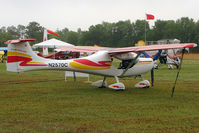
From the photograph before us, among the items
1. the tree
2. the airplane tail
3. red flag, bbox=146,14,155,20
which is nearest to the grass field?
the airplane tail

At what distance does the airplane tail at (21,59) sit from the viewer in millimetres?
10555

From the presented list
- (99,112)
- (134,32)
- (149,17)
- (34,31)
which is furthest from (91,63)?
(34,31)

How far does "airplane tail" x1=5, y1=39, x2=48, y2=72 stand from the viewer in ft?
→ 34.6

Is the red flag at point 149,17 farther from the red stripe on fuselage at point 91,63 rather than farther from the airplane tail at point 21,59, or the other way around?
the airplane tail at point 21,59

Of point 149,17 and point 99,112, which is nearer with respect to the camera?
point 99,112

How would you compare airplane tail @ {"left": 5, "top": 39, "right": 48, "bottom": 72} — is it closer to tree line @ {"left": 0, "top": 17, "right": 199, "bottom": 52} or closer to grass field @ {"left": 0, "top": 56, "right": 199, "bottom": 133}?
grass field @ {"left": 0, "top": 56, "right": 199, "bottom": 133}

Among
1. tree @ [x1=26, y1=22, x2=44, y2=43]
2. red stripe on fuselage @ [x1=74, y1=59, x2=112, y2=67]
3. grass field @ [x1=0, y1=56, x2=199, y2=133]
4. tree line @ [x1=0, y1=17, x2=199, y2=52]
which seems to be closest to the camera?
grass field @ [x1=0, y1=56, x2=199, y2=133]

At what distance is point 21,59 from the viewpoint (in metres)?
10.7

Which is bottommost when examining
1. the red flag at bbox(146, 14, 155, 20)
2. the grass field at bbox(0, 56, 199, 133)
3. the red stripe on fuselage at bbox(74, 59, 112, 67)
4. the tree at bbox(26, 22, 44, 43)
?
the grass field at bbox(0, 56, 199, 133)

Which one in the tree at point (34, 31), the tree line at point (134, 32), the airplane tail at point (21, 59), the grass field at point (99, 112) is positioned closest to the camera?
the grass field at point (99, 112)

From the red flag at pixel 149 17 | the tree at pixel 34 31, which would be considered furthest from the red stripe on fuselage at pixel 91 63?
the tree at pixel 34 31

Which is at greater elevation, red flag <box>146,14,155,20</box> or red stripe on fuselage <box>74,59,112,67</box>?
red flag <box>146,14,155,20</box>

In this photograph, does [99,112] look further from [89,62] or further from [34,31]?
[34,31]

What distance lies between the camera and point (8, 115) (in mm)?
7000
